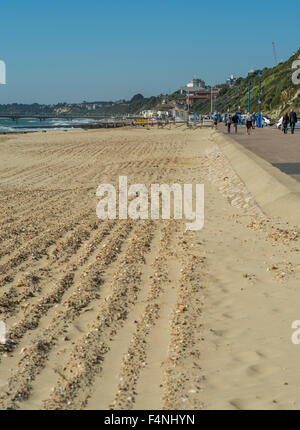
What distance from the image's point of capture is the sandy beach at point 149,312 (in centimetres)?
346

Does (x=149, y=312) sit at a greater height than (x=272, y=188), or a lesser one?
lesser

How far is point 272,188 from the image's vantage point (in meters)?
9.80

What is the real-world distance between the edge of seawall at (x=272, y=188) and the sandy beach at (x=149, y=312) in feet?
0.93

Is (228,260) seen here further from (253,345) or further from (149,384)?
(149,384)

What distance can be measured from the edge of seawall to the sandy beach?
0.28 meters

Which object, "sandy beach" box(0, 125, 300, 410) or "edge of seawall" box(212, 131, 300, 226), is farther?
"edge of seawall" box(212, 131, 300, 226)

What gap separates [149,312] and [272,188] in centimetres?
581

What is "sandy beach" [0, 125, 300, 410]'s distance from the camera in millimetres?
3463

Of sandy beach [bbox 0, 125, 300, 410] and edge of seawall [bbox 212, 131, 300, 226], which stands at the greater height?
edge of seawall [bbox 212, 131, 300, 226]

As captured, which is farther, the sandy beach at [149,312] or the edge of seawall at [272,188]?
the edge of seawall at [272,188]

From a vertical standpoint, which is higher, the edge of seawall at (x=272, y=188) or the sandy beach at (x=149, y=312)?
the edge of seawall at (x=272, y=188)

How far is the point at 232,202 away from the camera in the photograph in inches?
398

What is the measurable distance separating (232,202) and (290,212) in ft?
6.98
